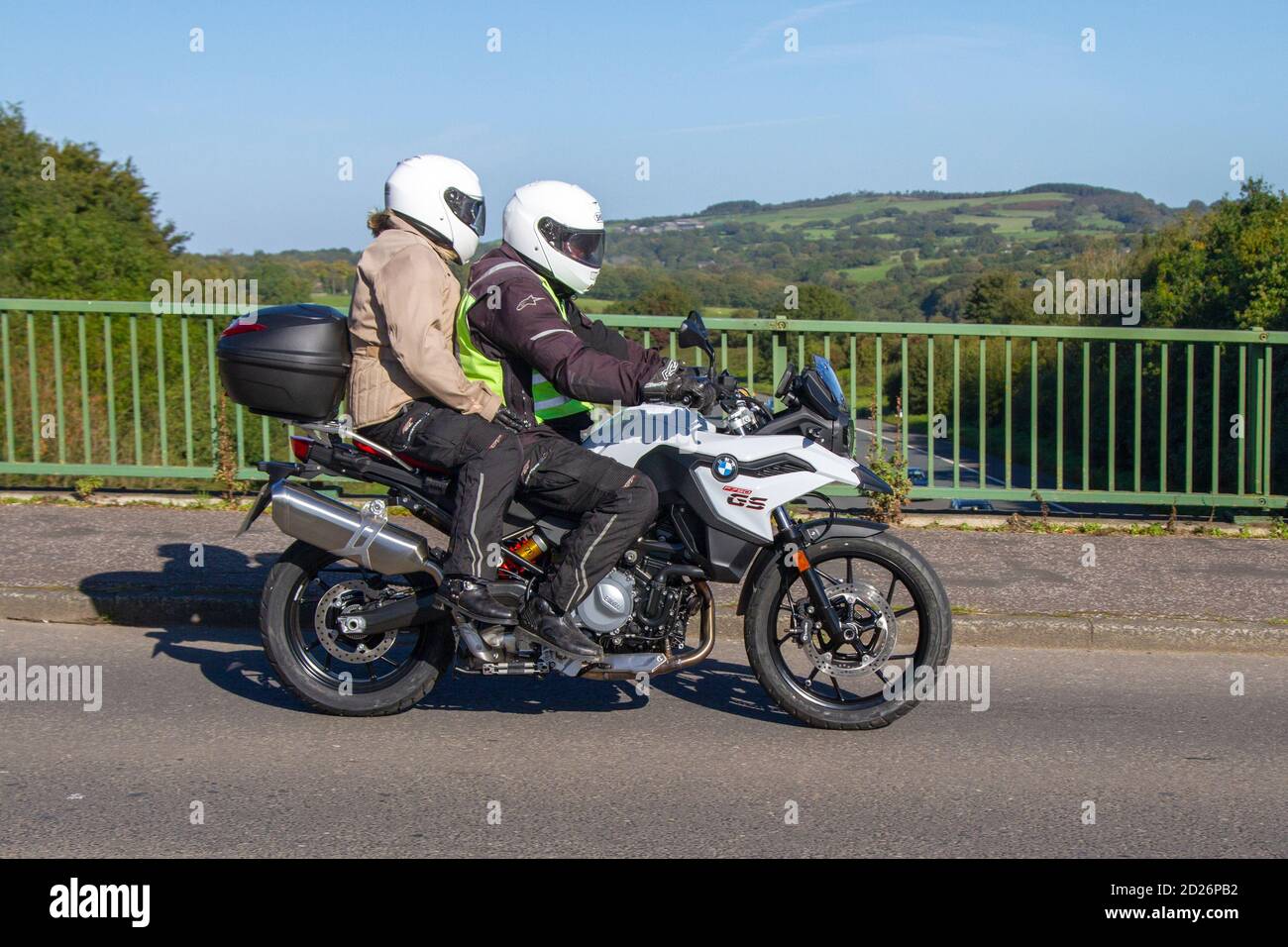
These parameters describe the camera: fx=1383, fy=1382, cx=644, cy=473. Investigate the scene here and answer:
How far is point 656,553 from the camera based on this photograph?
5.35 metres

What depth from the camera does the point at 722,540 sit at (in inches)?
209

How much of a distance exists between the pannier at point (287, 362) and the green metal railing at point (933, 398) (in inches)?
164

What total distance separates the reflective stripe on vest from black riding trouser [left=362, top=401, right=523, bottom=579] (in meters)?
0.21

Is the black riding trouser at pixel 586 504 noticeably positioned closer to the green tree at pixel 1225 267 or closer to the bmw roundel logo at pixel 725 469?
the bmw roundel logo at pixel 725 469

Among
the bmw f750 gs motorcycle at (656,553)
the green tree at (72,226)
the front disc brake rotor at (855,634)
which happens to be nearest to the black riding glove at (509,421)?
the bmw f750 gs motorcycle at (656,553)

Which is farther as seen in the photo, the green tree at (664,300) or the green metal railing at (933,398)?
the green tree at (664,300)

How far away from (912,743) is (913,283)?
10.8 m

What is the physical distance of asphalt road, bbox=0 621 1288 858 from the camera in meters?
4.35

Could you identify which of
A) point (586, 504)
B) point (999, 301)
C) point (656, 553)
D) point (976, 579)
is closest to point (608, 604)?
point (656, 553)

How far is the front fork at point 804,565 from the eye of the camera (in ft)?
17.4

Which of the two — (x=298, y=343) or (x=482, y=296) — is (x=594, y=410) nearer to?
(x=482, y=296)

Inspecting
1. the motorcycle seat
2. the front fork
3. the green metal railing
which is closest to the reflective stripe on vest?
the motorcycle seat

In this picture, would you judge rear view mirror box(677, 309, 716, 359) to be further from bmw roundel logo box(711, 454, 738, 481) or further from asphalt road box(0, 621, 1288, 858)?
asphalt road box(0, 621, 1288, 858)
